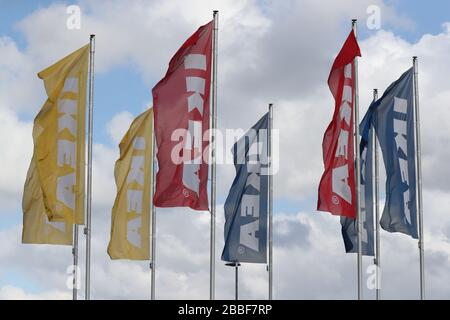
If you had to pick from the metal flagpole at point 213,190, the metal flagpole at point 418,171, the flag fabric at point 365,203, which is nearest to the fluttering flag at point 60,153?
the metal flagpole at point 213,190

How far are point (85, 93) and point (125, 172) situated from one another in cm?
399

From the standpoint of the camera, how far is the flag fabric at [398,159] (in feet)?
116

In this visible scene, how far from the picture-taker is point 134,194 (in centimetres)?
3862

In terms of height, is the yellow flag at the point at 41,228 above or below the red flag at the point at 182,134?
below

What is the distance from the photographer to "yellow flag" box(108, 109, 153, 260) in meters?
38.1

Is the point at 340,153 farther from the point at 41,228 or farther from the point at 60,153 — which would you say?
the point at 41,228

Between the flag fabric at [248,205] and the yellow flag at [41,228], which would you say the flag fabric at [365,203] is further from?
the yellow flag at [41,228]

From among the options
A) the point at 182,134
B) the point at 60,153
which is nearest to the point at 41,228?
the point at 60,153

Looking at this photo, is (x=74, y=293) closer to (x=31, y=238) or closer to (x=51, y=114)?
(x=31, y=238)

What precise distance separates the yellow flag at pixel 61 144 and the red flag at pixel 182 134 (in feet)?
12.0

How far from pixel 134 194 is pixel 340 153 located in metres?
8.46

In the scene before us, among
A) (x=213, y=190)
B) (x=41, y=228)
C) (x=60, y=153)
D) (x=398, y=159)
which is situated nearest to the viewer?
(x=213, y=190)

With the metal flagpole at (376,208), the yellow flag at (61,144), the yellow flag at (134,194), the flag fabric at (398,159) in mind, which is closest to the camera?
the yellow flag at (61,144)
